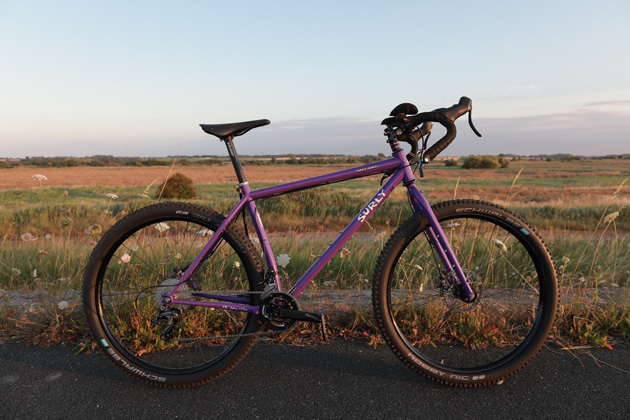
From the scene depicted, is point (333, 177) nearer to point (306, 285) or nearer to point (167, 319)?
point (306, 285)

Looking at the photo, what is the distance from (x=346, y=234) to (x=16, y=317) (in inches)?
111

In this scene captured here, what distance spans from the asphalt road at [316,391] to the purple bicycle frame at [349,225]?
51 centimetres

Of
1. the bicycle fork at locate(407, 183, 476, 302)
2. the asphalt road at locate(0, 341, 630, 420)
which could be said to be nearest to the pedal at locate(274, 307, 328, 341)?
the asphalt road at locate(0, 341, 630, 420)

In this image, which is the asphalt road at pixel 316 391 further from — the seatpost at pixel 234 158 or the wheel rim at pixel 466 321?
the seatpost at pixel 234 158

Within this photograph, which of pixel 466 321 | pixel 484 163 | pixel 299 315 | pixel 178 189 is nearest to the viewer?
pixel 299 315

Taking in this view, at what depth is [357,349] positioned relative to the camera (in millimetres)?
2904

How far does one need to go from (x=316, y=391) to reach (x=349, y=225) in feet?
3.60

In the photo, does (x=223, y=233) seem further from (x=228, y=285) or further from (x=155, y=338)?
(x=228, y=285)

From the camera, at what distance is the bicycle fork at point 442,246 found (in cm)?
263

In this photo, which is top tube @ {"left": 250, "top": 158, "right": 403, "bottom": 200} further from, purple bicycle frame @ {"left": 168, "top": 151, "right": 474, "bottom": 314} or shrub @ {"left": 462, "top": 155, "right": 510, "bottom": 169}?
shrub @ {"left": 462, "top": 155, "right": 510, "bottom": 169}

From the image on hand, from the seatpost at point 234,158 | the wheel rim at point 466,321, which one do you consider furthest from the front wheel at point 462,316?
the seatpost at point 234,158

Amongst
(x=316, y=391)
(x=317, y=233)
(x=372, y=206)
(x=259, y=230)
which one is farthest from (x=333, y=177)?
(x=317, y=233)

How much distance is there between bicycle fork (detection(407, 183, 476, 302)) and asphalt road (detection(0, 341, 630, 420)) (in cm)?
68

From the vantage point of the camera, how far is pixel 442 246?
2686 mm
